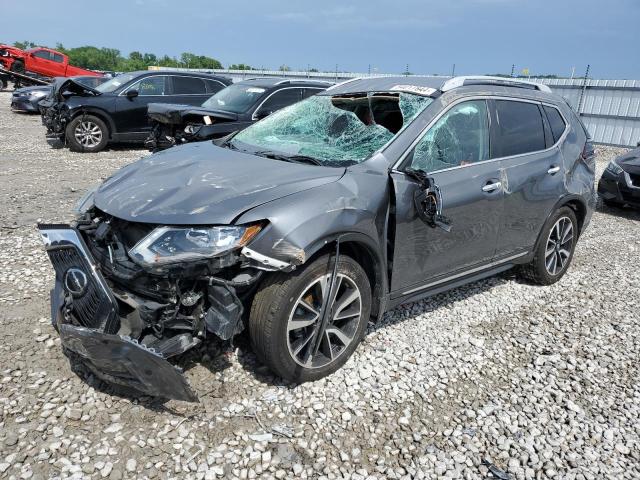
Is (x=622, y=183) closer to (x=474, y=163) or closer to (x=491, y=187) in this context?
(x=491, y=187)

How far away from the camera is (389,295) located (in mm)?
3262

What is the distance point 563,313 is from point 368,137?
7.70ft

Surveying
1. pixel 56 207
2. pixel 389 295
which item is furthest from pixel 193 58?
pixel 389 295

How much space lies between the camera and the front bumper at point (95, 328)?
2.34 metres

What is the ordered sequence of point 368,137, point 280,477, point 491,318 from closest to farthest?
1. point 280,477
2. point 368,137
3. point 491,318

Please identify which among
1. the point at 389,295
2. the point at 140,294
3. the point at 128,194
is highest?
the point at 128,194

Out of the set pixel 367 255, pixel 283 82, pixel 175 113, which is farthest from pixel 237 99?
pixel 367 255

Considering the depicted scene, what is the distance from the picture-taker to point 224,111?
320 inches

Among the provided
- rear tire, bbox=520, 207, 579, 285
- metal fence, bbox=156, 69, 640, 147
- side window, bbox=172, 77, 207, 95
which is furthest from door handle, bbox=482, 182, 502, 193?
metal fence, bbox=156, 69, 640, 147

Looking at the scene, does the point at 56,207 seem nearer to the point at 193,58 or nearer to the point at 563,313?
the point at 563,313

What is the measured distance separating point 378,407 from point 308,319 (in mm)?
662

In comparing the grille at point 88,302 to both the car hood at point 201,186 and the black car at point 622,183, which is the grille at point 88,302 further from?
the black car at point 622,183

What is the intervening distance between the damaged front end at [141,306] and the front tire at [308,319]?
139 mm

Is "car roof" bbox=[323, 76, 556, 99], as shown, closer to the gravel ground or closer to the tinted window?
the tinted window
